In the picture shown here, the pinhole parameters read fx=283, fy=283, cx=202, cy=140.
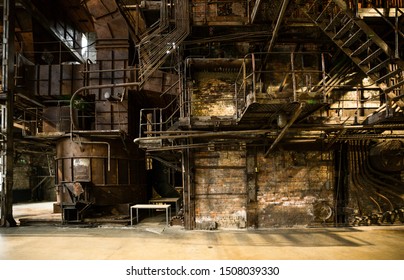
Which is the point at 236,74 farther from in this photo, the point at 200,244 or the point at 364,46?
the point at 200,244

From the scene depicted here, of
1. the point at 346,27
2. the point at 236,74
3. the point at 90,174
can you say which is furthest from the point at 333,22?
the point at 90,174

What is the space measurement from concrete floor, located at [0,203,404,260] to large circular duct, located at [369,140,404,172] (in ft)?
6.21

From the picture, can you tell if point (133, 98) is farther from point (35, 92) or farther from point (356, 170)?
point (356, 170)

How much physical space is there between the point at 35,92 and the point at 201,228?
28.7 ft

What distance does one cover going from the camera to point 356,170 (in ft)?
30.3

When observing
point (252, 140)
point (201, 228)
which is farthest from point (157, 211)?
point (252, 140)

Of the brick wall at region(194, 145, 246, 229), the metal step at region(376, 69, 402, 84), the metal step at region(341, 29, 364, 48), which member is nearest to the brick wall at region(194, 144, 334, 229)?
the brick wall at region(194, 145, 246, 229)

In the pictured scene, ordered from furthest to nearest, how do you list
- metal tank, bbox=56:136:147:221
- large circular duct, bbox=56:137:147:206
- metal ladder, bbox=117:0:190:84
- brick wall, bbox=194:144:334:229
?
1. large circular duct, bbox=56:137:147:206
2. metal tank, bbox=56:136:147:221
3. brick wall, bbox=194:144:334:229
4. metal ladder, bbox=117:0:190:84

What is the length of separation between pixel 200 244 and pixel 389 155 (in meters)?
6.39

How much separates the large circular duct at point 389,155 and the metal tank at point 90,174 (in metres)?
8.95

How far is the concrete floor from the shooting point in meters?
6.41

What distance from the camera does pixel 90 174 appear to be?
11.0 m

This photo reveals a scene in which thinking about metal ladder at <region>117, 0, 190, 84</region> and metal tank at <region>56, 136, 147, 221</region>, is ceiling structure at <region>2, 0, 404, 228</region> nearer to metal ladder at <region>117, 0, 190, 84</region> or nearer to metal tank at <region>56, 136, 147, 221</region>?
metal ladder at <region>117, 0, 190, 84</region>
